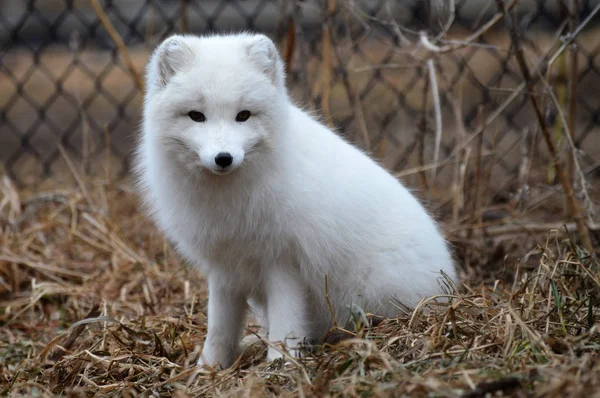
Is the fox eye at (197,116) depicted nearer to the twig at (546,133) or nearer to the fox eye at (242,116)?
the fox eye at (242,116)

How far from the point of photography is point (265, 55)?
2.85 m

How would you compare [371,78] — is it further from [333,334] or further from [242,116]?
[242,116]

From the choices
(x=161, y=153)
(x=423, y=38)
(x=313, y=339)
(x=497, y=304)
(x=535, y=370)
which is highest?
(x=423, y=38)

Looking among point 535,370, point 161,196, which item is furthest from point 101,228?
point 535,370

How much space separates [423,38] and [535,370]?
1.95m

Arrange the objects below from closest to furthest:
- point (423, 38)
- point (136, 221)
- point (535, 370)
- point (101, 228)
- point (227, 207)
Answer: point (535, 370) < point (227, 207) < point (423, 38) < point (101, 228) < point (136, 221)

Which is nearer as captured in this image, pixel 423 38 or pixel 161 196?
pixel 161 196

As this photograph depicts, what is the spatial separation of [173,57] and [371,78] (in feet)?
11.9

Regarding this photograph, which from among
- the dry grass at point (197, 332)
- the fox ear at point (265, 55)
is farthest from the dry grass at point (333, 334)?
the fox ear at point (265, 55)

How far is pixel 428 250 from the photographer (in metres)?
3.17

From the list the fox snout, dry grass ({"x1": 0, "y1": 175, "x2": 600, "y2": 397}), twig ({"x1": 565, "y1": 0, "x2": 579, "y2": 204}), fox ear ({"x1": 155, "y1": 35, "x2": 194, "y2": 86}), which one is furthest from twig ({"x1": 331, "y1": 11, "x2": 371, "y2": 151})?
the fox snout

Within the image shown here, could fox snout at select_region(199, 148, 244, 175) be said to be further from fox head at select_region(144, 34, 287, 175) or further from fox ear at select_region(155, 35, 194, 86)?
fox ear at select_region(155, 35, 194, 86)

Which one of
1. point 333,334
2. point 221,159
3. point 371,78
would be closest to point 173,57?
point 221,159

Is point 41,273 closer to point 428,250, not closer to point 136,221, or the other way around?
point 136,221
